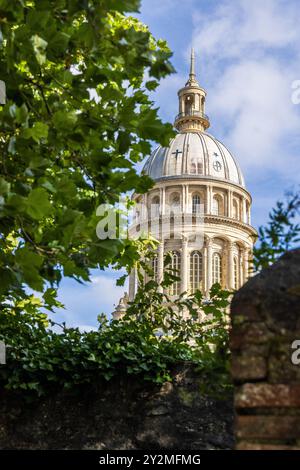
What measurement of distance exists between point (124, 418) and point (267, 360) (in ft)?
9.58

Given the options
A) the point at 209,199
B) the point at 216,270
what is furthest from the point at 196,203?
the point at 216,270

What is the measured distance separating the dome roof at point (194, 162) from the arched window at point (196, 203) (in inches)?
76.3

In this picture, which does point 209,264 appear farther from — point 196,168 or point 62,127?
point 62,127

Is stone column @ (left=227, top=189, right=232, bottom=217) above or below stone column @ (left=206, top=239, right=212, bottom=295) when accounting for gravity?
above

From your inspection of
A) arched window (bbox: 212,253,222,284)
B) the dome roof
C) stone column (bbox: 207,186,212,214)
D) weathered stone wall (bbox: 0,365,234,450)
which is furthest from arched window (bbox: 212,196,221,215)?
weathered stone wall (bbox: 0,365,234,450)

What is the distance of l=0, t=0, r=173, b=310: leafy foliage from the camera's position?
3650mm

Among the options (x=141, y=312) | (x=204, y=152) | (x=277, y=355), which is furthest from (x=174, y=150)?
(x=277, y=355)

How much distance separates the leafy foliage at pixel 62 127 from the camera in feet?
12.0

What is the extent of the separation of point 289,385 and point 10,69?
2495mm

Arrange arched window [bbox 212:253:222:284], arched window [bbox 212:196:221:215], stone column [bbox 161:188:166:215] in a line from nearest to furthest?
1. arched window [bbox 212:253:222:284]
2. stone column [bbox 161:188:166:215]
3. arched window [bbox 212:196:221:215]

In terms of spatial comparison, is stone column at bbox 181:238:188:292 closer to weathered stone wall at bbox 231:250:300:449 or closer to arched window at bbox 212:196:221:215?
arched window at bbox 212:196:221:215

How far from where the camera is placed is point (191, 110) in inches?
2603

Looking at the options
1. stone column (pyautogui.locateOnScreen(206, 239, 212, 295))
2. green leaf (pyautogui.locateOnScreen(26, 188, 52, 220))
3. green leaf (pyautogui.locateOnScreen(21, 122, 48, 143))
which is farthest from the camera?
stone column (pyautogui.locateOnScreen(206, 239, 212, 295))

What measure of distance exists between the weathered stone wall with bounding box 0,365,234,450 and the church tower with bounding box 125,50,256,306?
48135 millimetres
